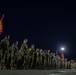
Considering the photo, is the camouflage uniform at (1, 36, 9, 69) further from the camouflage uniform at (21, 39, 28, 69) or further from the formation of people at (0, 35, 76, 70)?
the camouflage uniform at (21, 39, 28, 69)

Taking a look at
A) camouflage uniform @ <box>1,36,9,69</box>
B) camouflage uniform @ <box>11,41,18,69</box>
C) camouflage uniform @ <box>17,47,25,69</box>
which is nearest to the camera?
camouflage uniform @ <box>1,36,9,69</box>

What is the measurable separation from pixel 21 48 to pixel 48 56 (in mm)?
11254

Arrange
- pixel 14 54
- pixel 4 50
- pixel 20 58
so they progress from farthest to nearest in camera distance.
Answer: pixel 20 58 → pixel 14 54 → pixel 4 50

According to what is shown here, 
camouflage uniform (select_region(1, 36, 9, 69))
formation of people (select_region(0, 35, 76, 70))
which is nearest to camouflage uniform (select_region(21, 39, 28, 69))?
formation of people (select_region(0, 35, 76, 70))

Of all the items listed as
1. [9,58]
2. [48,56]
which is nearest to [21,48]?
[9,58]

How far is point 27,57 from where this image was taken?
1099 inches

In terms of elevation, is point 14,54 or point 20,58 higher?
point 14,54

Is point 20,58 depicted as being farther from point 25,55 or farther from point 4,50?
point 4,50

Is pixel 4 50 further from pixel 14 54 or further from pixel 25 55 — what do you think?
pixel 25 55

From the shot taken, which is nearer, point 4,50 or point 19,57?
point 4,50

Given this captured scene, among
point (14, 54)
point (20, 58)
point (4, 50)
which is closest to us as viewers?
point (4, 50)

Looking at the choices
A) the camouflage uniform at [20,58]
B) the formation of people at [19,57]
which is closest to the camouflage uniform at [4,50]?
the formation of people at [19,57]

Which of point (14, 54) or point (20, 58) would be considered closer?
point (14, 54)

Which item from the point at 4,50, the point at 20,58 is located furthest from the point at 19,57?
the point at 4,50
